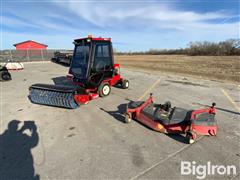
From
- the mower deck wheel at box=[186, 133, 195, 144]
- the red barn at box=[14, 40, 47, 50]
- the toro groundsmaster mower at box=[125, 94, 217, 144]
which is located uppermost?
the red barn at box=[14, 40, 47, 50]

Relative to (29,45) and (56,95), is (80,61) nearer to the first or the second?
(56,95)

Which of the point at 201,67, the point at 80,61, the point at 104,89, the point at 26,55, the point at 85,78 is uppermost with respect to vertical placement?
the point at 26,55

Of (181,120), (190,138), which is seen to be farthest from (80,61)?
(190,138)

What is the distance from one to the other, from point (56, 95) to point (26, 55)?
73.9ft

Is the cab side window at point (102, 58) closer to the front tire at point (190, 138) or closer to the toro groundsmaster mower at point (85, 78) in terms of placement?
the toro groundsmaster mower at point (85, 78)

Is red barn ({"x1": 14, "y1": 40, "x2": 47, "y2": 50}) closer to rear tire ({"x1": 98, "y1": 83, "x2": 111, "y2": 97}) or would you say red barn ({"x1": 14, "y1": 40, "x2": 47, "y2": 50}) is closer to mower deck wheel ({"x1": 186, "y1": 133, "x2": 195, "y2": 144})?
rear tire ({"x1": 98, "y1": 83, "x2": 111, "y2": 97})

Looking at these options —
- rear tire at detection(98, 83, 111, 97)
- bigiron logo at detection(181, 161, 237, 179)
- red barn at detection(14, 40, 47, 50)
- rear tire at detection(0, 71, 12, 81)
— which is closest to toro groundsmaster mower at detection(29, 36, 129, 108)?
rear tire at detection(98, 83, 111, 97)

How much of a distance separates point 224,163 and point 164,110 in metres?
1.70

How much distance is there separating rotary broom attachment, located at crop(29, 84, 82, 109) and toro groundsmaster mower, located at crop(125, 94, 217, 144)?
191 centimetres

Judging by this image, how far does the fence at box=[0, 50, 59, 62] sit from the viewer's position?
22.4 metres

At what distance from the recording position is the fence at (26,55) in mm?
22431

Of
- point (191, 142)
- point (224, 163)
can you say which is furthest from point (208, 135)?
point (224, 163)

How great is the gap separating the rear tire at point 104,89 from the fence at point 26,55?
21166mm

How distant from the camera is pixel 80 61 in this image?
21.6 feet
